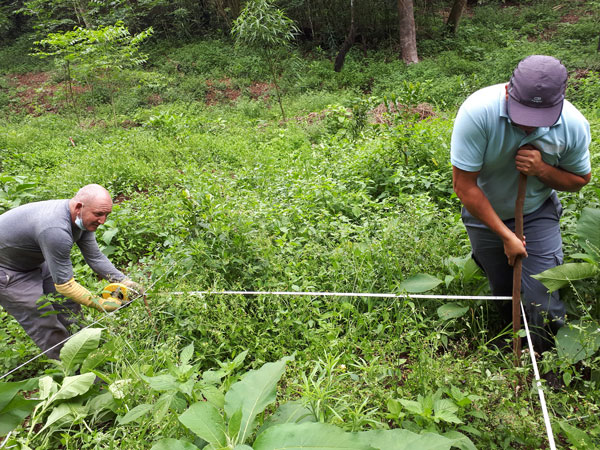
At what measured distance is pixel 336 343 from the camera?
97.6 inches

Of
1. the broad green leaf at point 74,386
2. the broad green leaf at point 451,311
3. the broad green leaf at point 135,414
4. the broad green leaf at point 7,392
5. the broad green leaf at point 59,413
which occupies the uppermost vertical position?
the broad green leaf at point 7,392

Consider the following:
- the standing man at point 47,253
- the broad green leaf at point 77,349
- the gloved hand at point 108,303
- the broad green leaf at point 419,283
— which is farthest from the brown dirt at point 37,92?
the broad green leaf at point 419,283

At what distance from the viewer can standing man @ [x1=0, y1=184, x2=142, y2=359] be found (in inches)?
118

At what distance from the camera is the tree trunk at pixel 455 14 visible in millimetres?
14985

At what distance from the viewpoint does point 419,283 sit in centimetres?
300

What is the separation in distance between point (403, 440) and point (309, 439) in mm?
401

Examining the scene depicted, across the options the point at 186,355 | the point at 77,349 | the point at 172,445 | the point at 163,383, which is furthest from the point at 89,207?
the point at 172,445

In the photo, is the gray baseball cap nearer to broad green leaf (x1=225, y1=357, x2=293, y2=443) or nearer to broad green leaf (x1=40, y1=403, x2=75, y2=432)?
broad green leaf (x1=225, y1=357, x2=293, y2=443)

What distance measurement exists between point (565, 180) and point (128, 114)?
14139 mm

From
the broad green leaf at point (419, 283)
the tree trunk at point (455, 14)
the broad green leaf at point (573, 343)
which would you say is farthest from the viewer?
the tree trunk at point (455, 14)

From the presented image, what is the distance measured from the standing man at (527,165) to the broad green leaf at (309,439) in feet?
4.84

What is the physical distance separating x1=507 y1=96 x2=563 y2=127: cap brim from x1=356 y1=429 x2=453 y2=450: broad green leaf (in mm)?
1578

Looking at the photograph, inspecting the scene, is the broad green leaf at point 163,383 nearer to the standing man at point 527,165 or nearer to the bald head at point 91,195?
the bald head at point 91,195

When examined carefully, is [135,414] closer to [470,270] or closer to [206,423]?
[206,423]
